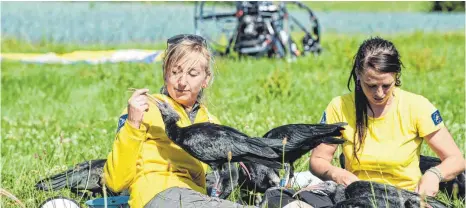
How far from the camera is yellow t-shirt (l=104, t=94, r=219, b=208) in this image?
404 centimetres

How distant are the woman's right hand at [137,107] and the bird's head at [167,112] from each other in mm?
116

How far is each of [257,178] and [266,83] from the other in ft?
16.5

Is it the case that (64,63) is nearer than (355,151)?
No

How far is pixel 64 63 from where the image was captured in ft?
47.3

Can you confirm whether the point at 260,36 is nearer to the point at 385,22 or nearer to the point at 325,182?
the point at 325,182

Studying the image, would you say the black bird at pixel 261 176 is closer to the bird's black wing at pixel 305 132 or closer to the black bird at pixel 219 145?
the bird's black wing at pixel 305 132

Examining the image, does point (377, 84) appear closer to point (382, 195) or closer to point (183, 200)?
point (382, 195)

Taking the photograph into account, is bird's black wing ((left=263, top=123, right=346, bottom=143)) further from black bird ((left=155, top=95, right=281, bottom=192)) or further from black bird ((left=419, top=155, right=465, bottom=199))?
black bird ((left=419, top=155, right=465, bottom=199))

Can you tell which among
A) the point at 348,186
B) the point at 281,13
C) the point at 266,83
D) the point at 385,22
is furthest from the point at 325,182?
the point at 385,22

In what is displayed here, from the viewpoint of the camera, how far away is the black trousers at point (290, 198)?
4.41 metres

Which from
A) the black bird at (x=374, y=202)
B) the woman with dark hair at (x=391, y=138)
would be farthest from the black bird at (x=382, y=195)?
the woman with dark hair at (x=391, y=138)

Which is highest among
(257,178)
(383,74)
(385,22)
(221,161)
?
(383,74)

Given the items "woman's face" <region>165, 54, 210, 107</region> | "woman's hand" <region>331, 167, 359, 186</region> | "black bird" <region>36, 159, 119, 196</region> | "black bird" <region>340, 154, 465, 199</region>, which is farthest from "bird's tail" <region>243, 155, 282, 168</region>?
"black bird" <region>340, 154, 465, 199</region>

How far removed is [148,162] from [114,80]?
734cm
